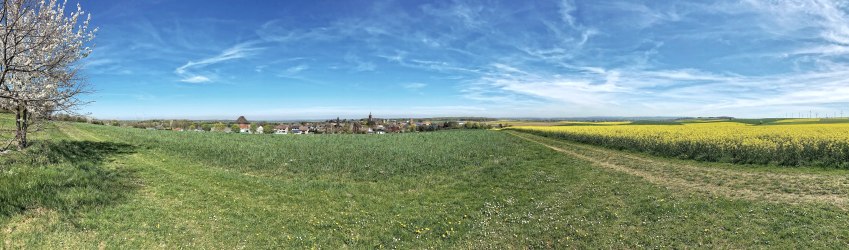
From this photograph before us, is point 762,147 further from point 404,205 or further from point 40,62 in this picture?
point 40,62

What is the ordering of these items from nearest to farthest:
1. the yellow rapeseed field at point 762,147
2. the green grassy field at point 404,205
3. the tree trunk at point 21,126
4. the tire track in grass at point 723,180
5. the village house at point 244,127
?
the green grassy field at point 404,205 < the tire track in grass at point 723,180 < the tree trunk at point 21,126 < the yellow rapeseed field at point 762,147 < the village house at point 244,127

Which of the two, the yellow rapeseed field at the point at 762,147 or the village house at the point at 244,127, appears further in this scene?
the village house at the point at 244,127

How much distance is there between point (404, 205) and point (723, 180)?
15.8 meters

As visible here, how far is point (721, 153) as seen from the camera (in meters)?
24.1

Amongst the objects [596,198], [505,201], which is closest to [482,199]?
[505,201]

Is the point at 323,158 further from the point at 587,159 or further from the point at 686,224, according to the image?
the point at 686,224

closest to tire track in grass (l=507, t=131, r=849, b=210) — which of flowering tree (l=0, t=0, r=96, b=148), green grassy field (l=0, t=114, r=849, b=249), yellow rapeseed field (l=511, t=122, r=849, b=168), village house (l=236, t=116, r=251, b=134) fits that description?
green grassy field (l=0, t=114, r=849, b=249)

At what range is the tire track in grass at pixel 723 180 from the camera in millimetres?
14227

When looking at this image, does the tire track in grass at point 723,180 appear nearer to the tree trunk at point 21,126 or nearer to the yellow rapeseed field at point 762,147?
the yellow rapeseed field at point 762,147

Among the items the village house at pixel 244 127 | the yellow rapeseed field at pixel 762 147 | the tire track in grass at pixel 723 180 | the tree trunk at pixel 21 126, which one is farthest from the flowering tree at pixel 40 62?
the village house at pixel 244 127

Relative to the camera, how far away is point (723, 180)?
704 inches

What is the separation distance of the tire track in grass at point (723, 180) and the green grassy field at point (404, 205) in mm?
74

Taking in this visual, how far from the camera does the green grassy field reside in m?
11.4

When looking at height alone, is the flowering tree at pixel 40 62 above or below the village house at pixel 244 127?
above
